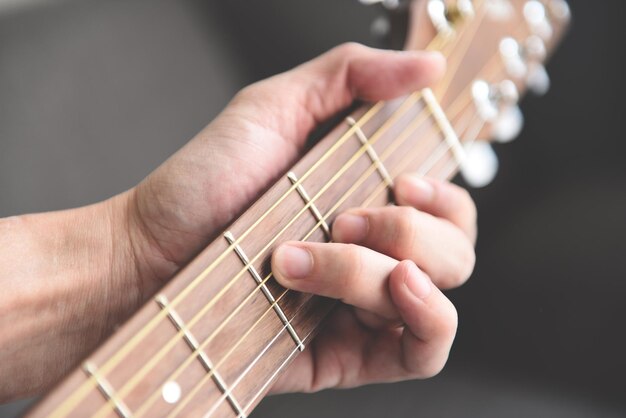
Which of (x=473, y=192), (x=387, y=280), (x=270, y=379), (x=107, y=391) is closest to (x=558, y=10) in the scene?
(x=473, y=192)

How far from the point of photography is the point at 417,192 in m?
0.64

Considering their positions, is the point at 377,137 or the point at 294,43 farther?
the point at 294,43

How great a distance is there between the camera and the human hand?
0.52 metres

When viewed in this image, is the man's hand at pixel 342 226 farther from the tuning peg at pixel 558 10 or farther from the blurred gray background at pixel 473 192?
the tuning peg at pixel 558 10

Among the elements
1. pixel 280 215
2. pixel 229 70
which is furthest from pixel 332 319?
pixel 229 70

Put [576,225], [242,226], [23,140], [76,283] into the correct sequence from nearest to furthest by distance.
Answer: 1. [242,226]
2. [76,283]
3. [23,140]
4. [576,225]

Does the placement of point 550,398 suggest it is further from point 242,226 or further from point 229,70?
point 229,70

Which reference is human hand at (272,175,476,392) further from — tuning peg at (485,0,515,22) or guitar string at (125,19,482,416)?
tuning peg at (485,0,515,22)

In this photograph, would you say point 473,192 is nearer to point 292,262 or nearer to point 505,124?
point 505,124

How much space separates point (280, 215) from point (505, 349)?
0.54m

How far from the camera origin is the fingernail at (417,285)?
535 mm

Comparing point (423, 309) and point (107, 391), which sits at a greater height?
point (107, 391)

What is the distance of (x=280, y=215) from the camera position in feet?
1.73

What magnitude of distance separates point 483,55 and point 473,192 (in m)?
0.33
